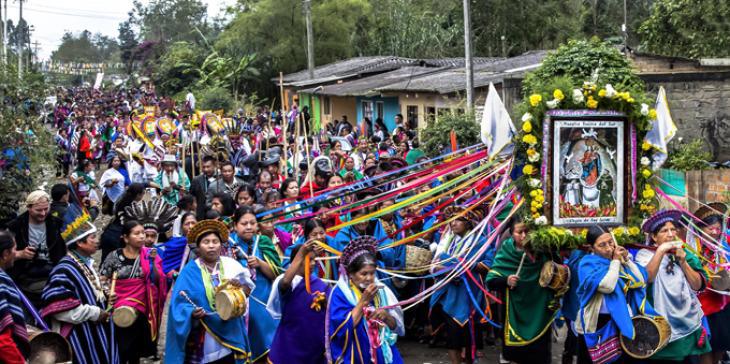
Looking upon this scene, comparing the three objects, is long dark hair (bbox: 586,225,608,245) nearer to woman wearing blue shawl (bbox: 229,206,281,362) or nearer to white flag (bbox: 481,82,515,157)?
white flag (bbox: 481,82,515,157)

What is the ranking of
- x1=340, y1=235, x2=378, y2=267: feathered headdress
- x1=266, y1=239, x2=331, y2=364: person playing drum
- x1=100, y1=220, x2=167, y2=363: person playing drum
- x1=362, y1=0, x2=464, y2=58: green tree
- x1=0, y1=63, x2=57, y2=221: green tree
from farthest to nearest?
1. x1=362, y1=0, x2=464, y2=58: green tree
2. x1=0, y1=63, x2=57, y2=221: green tree
3. x1=100, y1=220, x2=167, y2=363: person playing drum
4. x1=266, y1=239, x2=331, y2=364: person playing drum
5. x1=340, y1=235, x2=378, y2=267: feathered headdress

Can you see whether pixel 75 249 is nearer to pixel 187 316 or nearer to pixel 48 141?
pixel 187 316

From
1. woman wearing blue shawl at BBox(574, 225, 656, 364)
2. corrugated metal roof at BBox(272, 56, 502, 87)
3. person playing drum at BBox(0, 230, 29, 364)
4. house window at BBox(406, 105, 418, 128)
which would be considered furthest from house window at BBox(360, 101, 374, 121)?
person playing drum at BBox(0, 230, 29, 364)

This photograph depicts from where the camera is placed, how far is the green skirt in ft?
26.2

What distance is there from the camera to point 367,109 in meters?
33.3

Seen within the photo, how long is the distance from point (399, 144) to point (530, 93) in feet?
39.4

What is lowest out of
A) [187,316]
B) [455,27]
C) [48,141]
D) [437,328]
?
[437,328]

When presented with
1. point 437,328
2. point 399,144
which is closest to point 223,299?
point 437,328

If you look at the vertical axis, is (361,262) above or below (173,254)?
above

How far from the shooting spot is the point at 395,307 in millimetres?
7195

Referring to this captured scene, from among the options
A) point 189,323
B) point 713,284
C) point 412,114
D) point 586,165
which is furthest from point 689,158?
point 412,114

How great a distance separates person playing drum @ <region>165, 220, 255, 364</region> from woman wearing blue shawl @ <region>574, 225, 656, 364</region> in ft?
8.16

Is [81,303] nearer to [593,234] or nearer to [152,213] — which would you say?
[152,213]

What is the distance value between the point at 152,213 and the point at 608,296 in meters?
3.90
